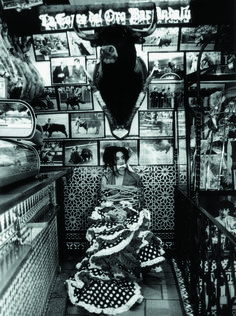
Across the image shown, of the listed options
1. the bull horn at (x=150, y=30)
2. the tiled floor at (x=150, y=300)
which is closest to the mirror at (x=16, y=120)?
the bull horn at (x=150, y=30)

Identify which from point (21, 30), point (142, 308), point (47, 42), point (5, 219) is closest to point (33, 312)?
point (5, 219)

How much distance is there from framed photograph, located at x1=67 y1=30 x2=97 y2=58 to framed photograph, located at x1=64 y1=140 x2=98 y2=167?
53.4 inches

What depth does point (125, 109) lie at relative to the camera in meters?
5.21

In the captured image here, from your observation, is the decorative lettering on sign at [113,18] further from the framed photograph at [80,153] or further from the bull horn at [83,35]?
the framed photograph at [80,153]

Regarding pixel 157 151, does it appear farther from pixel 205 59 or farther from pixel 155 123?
pixel 205 59

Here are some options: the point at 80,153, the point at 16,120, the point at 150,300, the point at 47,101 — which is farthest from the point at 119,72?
the point at 150,300

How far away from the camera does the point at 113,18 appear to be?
3.91 metres

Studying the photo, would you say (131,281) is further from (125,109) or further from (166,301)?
(125,109)

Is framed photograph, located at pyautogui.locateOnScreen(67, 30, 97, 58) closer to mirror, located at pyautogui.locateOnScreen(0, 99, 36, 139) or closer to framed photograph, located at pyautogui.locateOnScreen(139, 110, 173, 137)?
framed photograph, located at pyautogui.locateOnScreen(139, 110, 173, 137)

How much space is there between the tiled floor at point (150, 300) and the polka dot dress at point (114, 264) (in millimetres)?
86

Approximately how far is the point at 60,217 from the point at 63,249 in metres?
0.52

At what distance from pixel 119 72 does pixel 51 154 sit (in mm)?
1798

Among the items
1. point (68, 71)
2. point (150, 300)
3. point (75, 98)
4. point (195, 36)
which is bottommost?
point (150, 300)

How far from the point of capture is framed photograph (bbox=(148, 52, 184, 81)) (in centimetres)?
515
